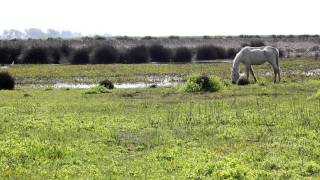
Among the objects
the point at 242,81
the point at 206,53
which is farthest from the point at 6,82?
the point at 206,53

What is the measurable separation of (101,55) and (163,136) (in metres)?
45.8

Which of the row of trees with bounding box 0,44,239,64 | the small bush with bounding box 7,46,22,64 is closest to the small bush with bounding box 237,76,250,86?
the row of trees with bounding box 0,44,239,64

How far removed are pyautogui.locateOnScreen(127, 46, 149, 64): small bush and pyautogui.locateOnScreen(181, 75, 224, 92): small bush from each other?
107 ft

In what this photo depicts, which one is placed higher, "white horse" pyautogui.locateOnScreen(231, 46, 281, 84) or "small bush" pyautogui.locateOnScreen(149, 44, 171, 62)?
"white horse" pyautogui.locateOnScreen(231, 46, 281, 84)

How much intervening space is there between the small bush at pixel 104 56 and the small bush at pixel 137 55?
156 centimetres

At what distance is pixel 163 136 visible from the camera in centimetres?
1554

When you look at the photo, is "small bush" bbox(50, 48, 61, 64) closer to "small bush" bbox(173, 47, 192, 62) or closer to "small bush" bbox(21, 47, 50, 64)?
"small bush" bbox(21, 47, 50, 64)

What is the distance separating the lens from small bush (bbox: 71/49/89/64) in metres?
60.1

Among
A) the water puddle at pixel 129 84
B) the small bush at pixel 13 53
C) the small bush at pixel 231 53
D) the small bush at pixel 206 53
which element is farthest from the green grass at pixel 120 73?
the small bush at pixel 231 53

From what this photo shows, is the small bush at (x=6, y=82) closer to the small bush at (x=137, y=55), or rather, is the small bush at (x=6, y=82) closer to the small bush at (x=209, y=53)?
the small bush at (x=137, y=55)

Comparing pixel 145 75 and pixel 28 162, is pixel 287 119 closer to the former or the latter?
pixel 28 162

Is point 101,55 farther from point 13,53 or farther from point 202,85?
point 202,85

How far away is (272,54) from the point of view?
33750mm

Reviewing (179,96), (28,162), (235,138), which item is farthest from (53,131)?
(179,96)
